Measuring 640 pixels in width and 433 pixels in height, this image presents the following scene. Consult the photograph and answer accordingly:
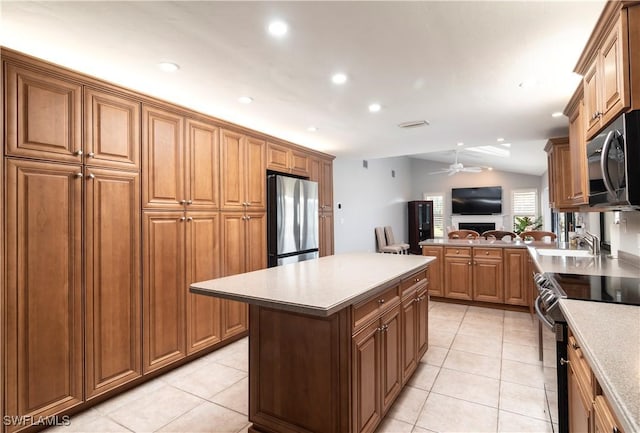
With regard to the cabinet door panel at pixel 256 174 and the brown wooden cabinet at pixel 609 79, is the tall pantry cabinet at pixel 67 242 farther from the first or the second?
the brown wooden cabinet at pixel 609 79

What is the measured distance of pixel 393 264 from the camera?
245 centimetres

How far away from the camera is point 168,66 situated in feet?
7.08

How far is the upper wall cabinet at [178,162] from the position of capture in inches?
101

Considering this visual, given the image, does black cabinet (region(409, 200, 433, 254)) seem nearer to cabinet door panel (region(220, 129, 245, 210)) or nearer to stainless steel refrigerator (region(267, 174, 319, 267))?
stainless steel refrigerator (region(267, 174, 319, 267))

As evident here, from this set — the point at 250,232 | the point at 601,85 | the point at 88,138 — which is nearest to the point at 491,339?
the point at 601,85

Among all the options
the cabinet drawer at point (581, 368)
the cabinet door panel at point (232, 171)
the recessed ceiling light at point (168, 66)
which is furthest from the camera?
the cabinet door panel at point (232, 171)

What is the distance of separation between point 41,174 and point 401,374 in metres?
2.62

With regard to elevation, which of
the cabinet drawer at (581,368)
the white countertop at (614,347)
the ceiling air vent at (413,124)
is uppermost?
the ceiling air vent at (413,124)

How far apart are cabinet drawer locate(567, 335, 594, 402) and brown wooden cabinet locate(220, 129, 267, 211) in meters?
2.82

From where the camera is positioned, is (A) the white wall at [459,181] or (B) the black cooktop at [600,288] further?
(A) the white wall at [459,181]

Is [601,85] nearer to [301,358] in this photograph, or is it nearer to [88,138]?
[301,358]

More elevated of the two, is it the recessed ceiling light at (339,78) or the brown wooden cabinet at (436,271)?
the recessed ceiling light at (339,78)

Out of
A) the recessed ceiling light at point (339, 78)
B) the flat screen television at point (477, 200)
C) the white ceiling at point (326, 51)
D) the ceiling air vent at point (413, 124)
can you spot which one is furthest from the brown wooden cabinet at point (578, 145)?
the flat screen television at point (477, 200)

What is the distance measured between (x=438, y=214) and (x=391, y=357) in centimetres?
932
